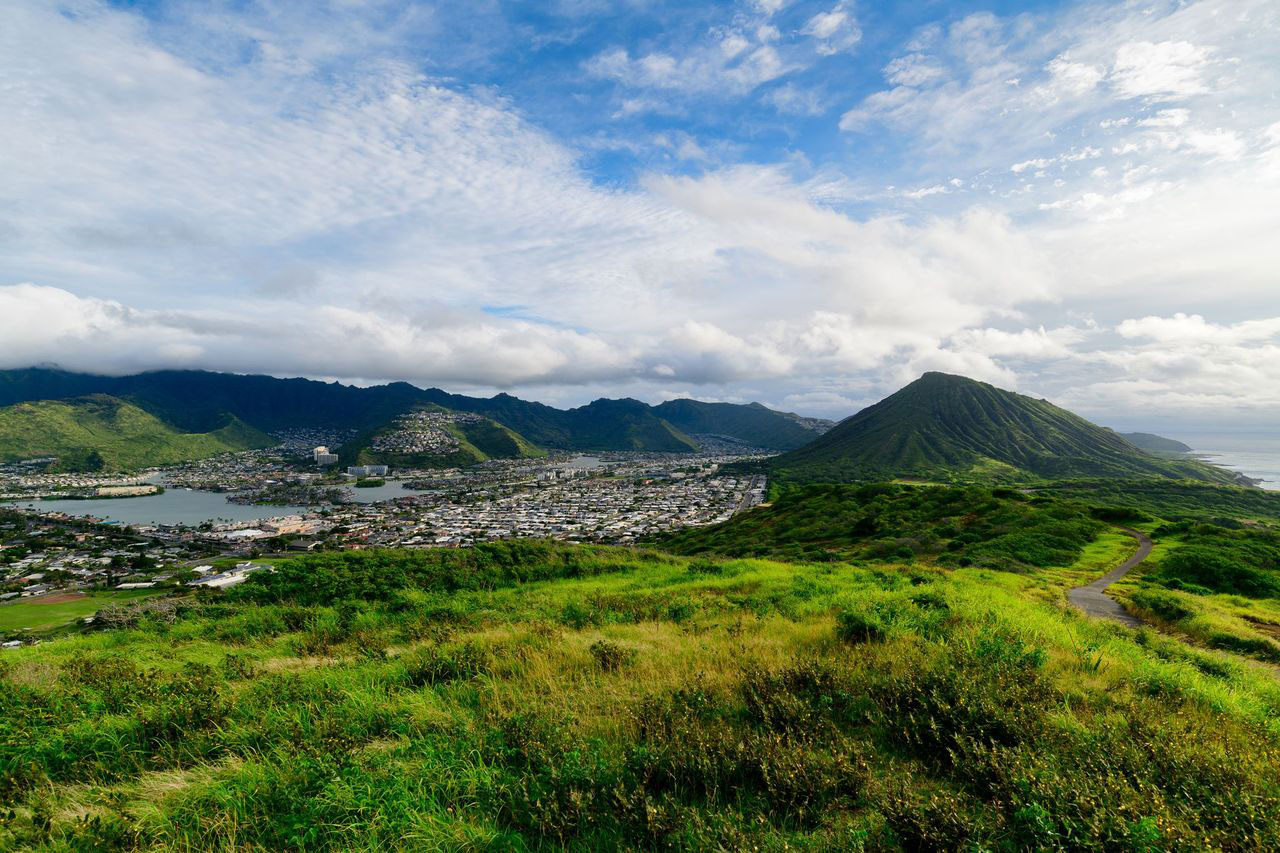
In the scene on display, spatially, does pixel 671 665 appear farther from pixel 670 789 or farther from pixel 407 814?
pixel 407 814

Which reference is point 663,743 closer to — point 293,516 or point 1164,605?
point 1164,605

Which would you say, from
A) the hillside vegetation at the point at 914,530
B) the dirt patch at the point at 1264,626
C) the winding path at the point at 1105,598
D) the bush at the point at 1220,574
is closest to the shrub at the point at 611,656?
the winding path at the point at 1105,598

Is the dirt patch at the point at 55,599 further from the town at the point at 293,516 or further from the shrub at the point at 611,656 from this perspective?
the shrub at the point at 611,656

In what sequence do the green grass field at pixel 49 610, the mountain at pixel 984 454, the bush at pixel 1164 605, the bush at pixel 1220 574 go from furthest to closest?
1. the mountain at pixel 984 454
2. the green grass field at pixel 49 610
3. the bush at pixel 1220 574
4. the bush at pixel 1164 605

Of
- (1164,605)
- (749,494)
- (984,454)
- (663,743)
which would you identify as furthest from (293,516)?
(984,454)

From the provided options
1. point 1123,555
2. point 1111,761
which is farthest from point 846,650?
point 1123,555
